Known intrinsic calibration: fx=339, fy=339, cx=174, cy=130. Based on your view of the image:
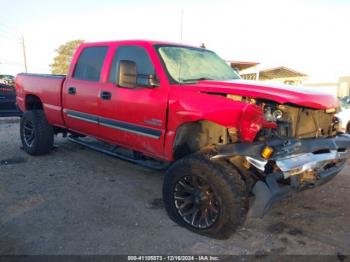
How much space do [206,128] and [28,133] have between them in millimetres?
4003

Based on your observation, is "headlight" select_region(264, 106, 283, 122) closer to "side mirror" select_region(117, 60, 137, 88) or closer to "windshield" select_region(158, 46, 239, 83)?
"windshield" select_region(158, 46, 239, 83)

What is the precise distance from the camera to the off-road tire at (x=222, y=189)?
10.0 ft

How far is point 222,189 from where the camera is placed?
3080 millimetres

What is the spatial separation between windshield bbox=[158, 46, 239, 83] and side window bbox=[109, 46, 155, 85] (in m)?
0.20

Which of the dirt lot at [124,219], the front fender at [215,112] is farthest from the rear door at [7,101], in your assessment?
the front fender at [215,112]

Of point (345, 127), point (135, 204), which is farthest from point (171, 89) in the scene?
point (345, 127)

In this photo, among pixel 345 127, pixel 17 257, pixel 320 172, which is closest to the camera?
pixel 17 257

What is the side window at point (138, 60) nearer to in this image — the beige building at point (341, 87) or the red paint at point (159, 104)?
the red paint at point (159, 104)

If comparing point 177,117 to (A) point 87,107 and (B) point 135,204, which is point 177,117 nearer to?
(B) point 135,204

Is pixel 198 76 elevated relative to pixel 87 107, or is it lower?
elevated

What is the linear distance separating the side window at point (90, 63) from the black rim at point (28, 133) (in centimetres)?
161

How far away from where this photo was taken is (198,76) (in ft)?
13.8

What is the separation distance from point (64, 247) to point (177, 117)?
166 centimetres

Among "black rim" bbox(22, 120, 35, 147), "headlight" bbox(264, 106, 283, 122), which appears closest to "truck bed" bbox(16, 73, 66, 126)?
"black rim" bbox(22, 120, 35, 147)
